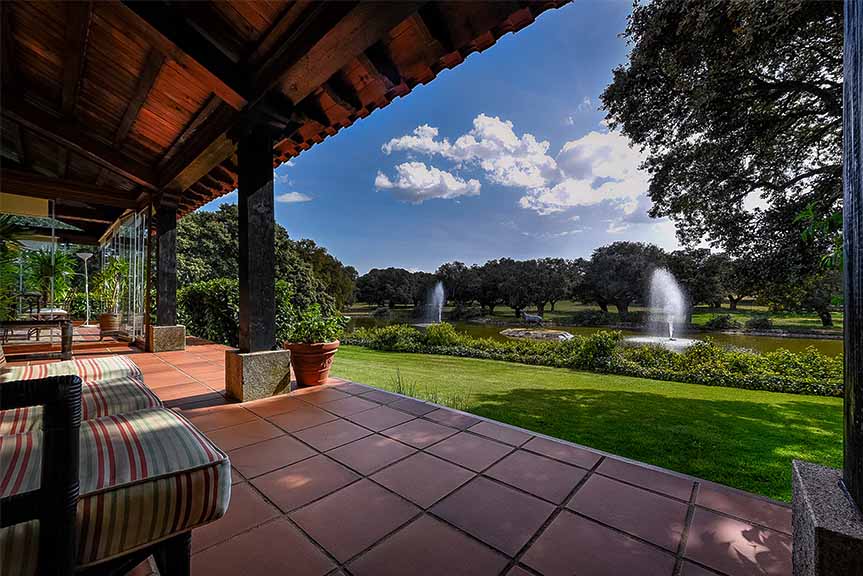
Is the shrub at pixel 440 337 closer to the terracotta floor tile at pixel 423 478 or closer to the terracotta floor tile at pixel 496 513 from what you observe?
the terracotta floor tile at pixel 423 478

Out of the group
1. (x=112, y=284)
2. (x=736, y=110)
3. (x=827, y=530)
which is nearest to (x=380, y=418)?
(x=827, y=530)

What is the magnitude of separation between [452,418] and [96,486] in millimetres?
2093

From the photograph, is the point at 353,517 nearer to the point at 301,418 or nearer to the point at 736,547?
the point at 301,418

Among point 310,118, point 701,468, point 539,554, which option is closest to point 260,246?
point 310,118

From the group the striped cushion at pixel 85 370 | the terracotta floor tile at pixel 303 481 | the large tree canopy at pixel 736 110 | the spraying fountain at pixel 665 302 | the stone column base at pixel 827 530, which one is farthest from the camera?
the spraying fountain at pixel 665 302

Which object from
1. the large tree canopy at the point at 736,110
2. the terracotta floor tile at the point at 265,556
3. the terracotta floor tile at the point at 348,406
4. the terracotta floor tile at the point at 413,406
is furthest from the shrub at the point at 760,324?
the terracotta floor tile at the point at 265,556

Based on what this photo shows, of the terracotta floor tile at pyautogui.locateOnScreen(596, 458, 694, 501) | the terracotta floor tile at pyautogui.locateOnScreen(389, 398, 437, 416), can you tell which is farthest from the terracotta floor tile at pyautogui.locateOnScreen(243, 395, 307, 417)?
the terracotta floor tile at pyautogui.locateOnScreen(596, 458, 694, 501)

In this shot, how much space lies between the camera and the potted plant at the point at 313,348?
3326 mm

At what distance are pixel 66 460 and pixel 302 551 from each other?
3.04 feet

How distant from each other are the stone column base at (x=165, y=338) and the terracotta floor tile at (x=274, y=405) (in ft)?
10.5

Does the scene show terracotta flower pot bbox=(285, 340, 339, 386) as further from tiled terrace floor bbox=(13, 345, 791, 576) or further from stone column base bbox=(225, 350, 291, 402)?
tiled terrace floor bbox=(13, 345, 791, 576)

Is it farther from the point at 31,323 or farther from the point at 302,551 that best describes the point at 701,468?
the point at 31,323

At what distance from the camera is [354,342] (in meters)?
11.9

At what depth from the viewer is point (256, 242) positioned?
2.99 meters
